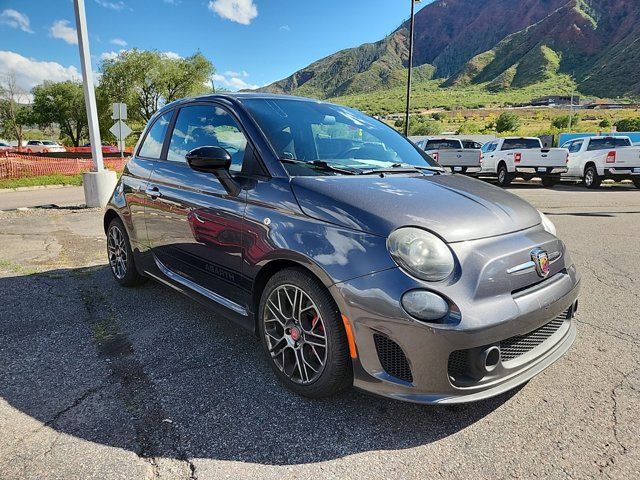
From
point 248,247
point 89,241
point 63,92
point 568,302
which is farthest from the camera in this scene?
point 63,92

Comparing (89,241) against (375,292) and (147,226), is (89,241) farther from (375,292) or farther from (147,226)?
(375,292)

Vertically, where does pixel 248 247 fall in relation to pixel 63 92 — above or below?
below

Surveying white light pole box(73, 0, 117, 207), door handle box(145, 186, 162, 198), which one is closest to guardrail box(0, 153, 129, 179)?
white light pole box(73, 0, 117, 207)

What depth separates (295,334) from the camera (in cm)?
261

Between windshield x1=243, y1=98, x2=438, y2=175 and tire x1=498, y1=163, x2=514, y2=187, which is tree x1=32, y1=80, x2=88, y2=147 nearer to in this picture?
tire x1=498, y1=163, x2=514, y2=187

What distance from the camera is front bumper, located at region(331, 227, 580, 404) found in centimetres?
210

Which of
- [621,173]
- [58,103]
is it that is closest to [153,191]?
[621,173]

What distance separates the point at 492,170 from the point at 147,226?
16906 mm

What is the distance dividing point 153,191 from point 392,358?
251cm

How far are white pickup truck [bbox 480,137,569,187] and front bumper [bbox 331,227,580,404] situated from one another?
51.7ft

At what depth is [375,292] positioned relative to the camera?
7.12 ft

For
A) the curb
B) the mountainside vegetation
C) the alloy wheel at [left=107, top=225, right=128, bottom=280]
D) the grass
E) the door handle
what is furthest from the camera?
the mountainside vegetation

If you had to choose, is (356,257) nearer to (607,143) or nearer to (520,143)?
(520,143)

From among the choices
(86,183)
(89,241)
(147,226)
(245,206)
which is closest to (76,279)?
(147,226)
